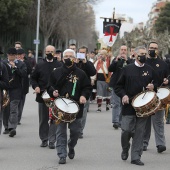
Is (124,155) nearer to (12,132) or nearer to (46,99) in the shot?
(46,99)

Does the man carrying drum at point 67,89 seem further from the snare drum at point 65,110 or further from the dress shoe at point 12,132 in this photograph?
the dress shoe at point 12,132

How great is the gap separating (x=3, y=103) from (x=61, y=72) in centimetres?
187

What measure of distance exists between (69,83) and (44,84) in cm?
148

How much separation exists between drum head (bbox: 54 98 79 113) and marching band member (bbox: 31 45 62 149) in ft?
4.91

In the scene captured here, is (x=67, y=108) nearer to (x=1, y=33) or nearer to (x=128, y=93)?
(x=128, y=93)

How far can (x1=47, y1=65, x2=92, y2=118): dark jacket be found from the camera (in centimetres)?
834

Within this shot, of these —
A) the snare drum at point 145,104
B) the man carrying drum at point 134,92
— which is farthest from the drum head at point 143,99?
the man carrying drum at point 134,92

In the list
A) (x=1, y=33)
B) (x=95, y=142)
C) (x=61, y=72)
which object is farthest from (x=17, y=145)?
(x=1, y=33)

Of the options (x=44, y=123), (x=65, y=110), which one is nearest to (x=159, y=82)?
(x=65, y=110)

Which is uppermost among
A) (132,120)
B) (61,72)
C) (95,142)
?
(61,72)

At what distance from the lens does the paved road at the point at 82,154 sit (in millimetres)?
8133

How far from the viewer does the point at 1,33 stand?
174ft

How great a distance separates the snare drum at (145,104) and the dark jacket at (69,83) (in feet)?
2.81

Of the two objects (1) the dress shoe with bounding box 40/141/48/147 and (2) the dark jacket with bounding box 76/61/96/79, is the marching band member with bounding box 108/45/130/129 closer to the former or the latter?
(2) the dark jacket with bounding box 76/61/96/79
